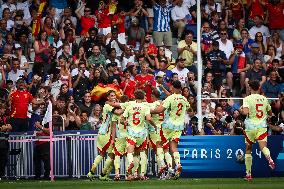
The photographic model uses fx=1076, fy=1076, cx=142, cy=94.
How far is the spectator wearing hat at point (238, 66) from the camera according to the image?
115ft

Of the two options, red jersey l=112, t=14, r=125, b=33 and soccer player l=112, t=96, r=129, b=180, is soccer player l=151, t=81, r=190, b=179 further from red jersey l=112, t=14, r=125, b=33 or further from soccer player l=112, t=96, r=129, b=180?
red jersey l=112, t=14, r=125, b=33

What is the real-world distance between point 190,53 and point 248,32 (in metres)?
2.56

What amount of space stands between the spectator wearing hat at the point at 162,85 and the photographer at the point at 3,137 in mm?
4833

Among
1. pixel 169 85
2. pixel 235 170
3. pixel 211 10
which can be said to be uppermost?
pixel 211 10

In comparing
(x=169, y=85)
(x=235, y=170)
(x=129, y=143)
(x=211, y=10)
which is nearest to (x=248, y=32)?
(x=211, y=10)

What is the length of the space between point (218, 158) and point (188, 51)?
17.8 feet

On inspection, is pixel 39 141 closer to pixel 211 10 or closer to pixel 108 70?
pixel 108 70

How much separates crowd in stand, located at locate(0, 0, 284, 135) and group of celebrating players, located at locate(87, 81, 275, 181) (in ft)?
7.62

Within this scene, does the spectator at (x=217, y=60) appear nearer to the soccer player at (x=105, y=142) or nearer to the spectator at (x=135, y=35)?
the spectator at (x=135, y=35)

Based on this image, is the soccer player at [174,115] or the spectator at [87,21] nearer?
the soccer player at [174,115]

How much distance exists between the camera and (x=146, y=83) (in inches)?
1316

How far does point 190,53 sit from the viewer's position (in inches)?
1410

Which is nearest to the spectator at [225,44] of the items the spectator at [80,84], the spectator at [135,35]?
the spectator at [135,35]

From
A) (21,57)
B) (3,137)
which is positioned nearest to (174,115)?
(3,137)
